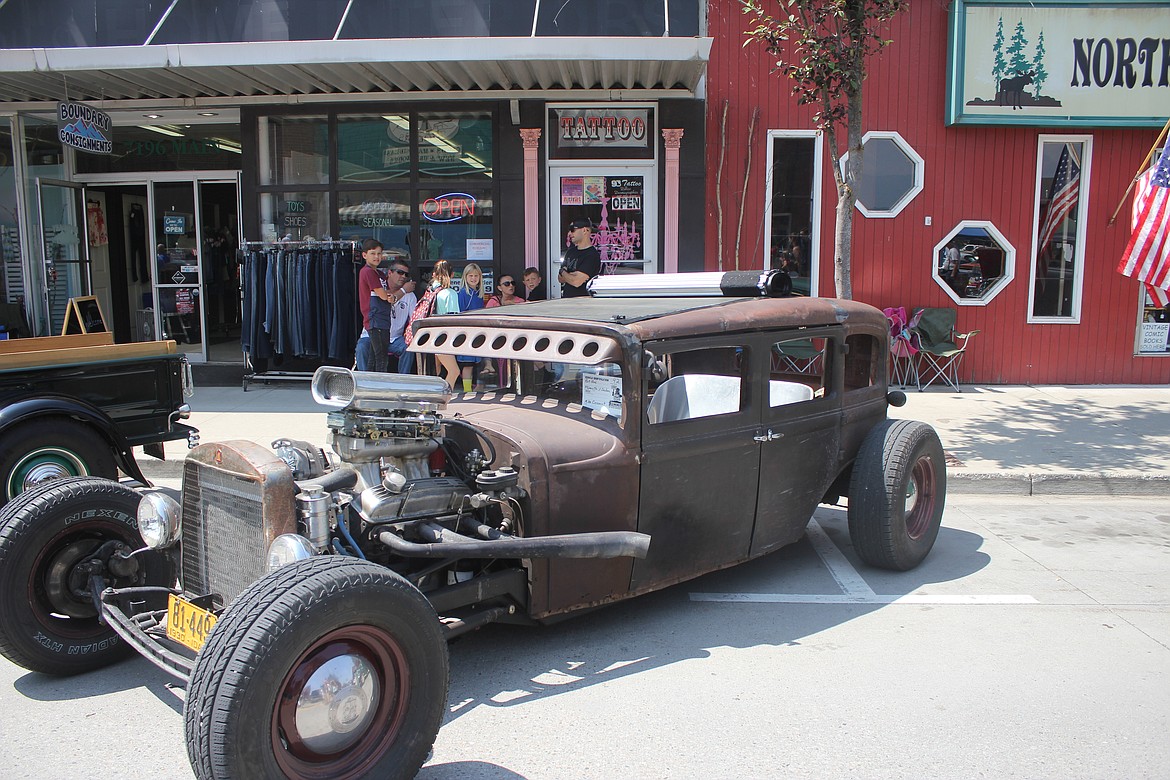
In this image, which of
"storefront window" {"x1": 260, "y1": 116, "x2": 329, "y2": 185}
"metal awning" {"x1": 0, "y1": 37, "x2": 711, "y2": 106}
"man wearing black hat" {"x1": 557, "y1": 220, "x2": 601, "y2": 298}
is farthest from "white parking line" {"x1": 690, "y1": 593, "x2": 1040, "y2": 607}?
"storefront window" {"x1": 260, "y1": 116, "x2": 329, "y2": 185}

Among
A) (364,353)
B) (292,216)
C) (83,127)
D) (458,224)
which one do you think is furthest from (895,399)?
(83,127)

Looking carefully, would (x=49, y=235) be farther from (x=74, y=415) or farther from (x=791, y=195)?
(x=791, y=195)

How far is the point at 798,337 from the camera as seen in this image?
191 inches

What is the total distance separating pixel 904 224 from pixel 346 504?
9615 millimetres

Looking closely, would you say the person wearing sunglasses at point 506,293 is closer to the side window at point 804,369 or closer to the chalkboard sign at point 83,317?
the chalkboard sign at point 83,317

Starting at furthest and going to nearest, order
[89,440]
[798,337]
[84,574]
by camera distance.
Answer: [89,440] → [798,337] → [84,574]

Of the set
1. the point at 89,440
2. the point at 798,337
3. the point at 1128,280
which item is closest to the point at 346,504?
the point at 798,337

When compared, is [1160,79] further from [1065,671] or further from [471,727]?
[471,727]

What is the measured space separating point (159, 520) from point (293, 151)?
8908 millimetres

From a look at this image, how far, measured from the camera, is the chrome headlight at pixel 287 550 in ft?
10.0

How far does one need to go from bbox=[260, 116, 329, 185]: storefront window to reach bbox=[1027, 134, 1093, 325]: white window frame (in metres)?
9.14

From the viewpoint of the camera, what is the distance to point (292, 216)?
38.1 ft

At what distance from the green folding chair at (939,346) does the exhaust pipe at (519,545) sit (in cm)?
836

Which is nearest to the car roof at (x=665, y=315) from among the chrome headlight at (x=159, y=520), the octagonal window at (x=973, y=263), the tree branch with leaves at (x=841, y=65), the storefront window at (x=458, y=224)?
the chrome headlight at (x=159, y=520)
